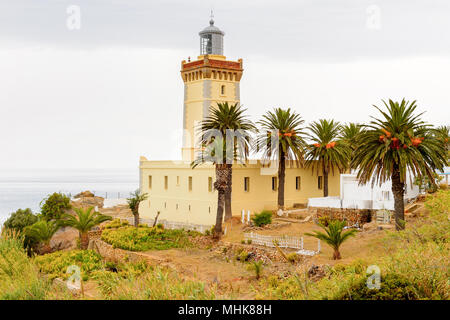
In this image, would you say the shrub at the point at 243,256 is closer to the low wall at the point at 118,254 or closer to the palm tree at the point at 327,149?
the low wall at the point at 118,254

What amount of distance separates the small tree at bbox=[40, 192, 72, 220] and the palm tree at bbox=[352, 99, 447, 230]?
2821 centimetres

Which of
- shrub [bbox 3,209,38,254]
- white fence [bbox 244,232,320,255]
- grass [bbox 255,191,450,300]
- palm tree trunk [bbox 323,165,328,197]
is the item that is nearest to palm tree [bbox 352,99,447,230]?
white fence [bbox 244,232,320,255]

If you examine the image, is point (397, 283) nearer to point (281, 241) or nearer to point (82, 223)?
point (281, 241)

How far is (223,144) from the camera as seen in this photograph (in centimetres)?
3597

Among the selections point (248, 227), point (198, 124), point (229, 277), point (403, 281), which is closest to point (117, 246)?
point (248, 227)

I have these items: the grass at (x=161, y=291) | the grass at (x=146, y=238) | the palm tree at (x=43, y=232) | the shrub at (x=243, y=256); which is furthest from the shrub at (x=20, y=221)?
the grass at (x=161, y=291)

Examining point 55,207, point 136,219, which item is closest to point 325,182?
point 136,219

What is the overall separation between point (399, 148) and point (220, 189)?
487 inches

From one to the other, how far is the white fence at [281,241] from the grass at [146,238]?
16.2 ft

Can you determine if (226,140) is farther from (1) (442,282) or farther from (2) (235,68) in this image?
(1) (442,282)

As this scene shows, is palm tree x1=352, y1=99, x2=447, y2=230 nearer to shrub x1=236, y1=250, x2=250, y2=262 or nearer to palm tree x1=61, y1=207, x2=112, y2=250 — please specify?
shrub x1=236, y1=250, x2=250, y2=262
